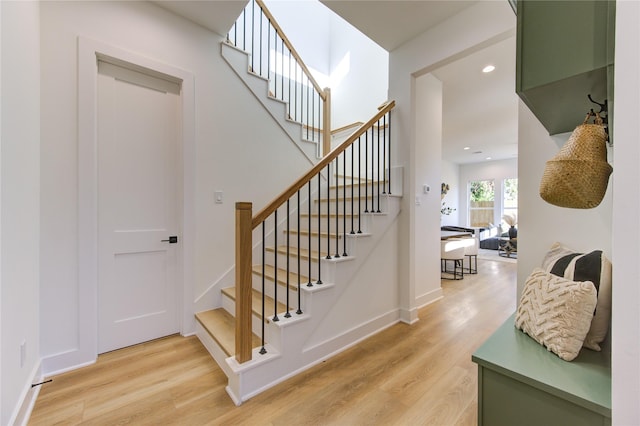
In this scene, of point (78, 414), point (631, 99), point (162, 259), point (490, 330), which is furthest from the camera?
point (490, 330)

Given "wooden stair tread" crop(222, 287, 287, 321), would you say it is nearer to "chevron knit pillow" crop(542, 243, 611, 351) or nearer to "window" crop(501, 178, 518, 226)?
"chevron knit pillow" crop(542, 243, 611, 351)

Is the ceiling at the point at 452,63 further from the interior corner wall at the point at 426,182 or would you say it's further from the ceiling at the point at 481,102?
the interior corner wall at the point at 426,182

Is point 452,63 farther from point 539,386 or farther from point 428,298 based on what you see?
point 539,386

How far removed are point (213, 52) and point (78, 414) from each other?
2.98 metres

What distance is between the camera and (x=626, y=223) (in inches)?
22.3

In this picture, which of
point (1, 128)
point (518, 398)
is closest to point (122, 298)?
point (1, 128)

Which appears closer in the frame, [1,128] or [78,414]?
[1,128]

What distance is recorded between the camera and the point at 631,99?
56 cm

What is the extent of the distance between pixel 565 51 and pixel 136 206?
283cm

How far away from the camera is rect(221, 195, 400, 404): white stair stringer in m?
1.61

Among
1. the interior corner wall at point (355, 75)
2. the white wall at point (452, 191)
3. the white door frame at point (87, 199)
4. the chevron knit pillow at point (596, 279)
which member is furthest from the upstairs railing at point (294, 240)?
the white wall at point (452, 191)

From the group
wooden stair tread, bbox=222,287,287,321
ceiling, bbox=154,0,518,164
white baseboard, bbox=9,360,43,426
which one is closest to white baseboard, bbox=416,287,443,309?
wooden stair tread, bbox=222,287,287,321

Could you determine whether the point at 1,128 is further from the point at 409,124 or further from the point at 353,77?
the point at 353,77

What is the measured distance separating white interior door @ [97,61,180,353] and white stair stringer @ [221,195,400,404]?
1020mm
